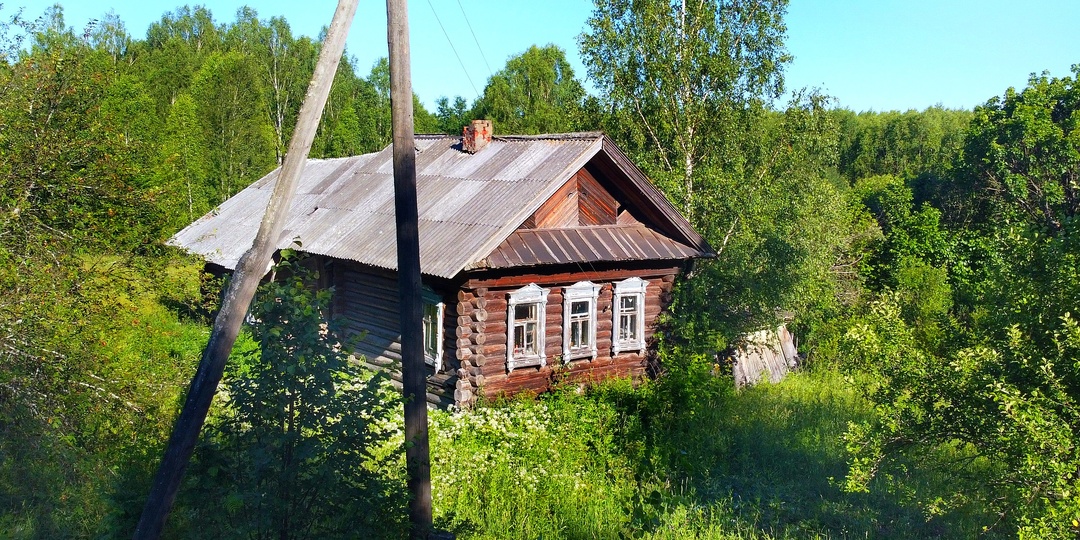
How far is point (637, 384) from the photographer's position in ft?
45.9

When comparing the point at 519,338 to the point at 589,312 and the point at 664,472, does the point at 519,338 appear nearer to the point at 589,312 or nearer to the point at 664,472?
the point at 589,312

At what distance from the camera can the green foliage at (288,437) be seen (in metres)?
→ 4.85

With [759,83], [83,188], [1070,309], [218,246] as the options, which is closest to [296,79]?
[218,246]

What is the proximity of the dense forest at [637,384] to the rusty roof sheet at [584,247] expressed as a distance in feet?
4.78

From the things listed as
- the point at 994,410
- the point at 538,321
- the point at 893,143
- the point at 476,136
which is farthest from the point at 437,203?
the point at 893,143

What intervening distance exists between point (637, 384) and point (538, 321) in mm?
2539

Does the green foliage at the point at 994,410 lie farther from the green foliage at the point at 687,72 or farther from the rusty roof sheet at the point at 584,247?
the green foliage at the point at 687,72

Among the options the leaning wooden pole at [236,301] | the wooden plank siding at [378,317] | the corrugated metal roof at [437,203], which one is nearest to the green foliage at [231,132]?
the corrugated metal roof at [437,203]

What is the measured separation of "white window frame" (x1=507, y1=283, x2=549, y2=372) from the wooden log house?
0.06 feet

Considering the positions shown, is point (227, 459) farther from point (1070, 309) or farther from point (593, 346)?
point (593, 346)

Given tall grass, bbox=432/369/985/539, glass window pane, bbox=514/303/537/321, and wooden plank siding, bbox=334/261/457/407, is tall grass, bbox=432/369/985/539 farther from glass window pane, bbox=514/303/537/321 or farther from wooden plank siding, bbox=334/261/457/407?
glass window pane, bbox=514/303/537/321

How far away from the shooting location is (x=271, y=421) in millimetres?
4910

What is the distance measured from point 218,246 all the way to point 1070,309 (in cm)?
1544

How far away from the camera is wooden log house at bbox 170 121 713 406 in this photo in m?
12.0
